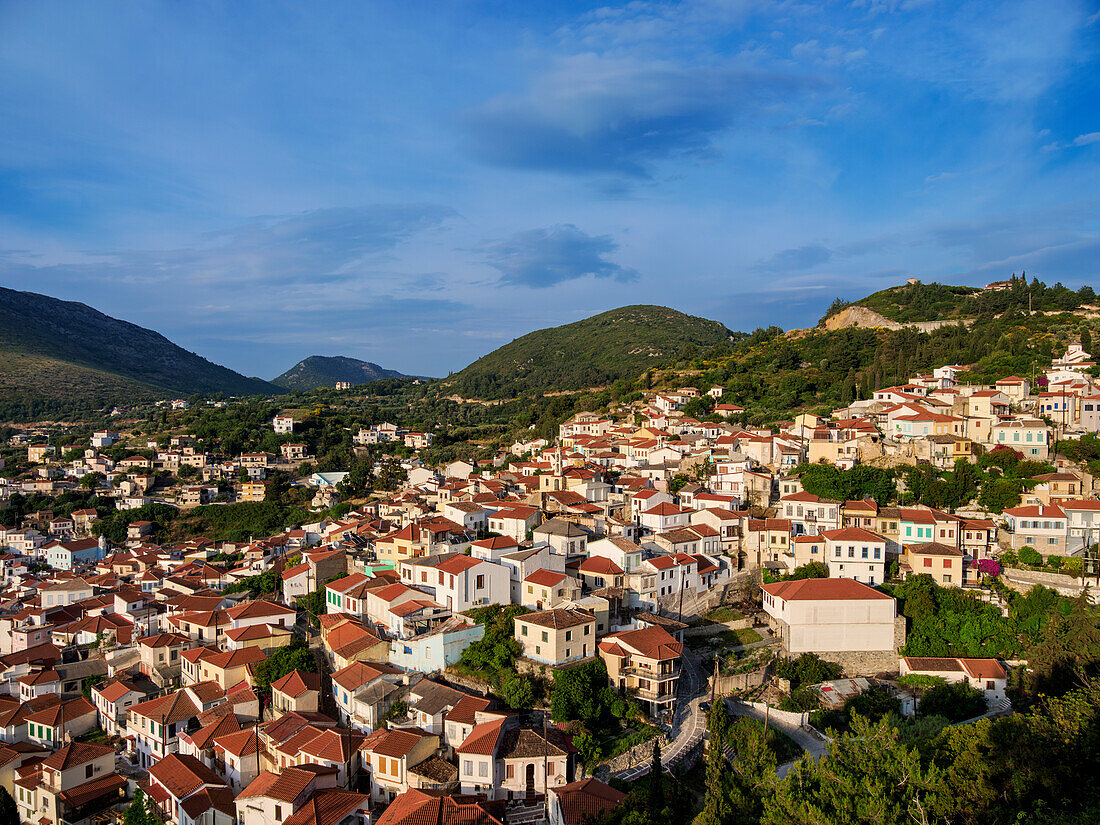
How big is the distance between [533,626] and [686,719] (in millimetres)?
4914

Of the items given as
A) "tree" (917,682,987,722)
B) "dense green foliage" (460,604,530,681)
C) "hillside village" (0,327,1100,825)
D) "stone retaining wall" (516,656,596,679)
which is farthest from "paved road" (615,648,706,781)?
"tree" (917,682,987,722)

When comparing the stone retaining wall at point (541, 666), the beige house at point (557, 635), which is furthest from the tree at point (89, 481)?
the stone retaining wall at point (541, 666)

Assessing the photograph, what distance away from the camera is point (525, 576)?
24.5 metres

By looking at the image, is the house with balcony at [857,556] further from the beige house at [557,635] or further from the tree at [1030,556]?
the beige house at [557,635]

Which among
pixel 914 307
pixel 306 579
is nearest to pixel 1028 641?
pixel 306 579

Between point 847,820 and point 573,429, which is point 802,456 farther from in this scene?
point 847,820

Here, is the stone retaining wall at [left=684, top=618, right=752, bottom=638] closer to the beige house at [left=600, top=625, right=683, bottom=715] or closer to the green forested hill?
the beige house at [left=600, top=625, right=683, bottom=715]

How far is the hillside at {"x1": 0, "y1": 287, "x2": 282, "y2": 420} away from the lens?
10019 cm

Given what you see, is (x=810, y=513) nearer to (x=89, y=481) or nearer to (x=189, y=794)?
(x=189, y=794)

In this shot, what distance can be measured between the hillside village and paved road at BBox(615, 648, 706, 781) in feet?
0.28

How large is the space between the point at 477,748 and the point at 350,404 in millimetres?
95371

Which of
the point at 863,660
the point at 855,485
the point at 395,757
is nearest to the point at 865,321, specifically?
the point at 855,485

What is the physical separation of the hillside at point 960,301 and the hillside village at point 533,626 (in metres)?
18.7

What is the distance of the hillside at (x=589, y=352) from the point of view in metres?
94.8
